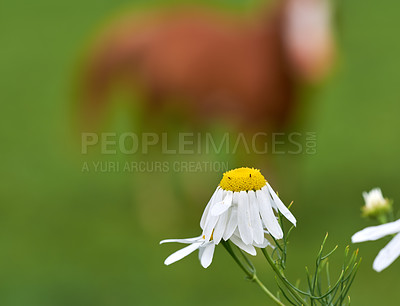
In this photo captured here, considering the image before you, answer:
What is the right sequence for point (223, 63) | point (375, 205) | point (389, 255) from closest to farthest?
point (389, 255) → point (375, 205) → point (223, 63)

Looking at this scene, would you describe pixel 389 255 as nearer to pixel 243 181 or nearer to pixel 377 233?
pixel 377 233

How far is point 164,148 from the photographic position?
2.99m

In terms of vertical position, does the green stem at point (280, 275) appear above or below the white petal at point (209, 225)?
below

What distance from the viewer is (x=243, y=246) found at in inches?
15.7

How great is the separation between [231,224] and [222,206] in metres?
0.01

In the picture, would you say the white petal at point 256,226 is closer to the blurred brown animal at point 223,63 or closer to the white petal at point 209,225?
the white petal at point 209,225

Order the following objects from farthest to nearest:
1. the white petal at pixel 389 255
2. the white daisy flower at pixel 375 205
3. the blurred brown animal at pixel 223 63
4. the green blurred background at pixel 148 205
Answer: the blurred brown animal at pixel 223 63, the green blurred background at pixel 148 205, the white daisy flower at pixel 375 205, the white petal at pixel 389 255

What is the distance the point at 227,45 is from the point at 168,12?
375mm

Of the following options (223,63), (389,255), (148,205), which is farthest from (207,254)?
(148,205)

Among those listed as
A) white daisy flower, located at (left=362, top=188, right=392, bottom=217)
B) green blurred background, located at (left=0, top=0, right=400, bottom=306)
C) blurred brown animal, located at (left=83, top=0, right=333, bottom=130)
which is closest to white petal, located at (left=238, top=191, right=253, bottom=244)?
white daisy flower, located at (left=362, top=188, right=392, bottom=217)

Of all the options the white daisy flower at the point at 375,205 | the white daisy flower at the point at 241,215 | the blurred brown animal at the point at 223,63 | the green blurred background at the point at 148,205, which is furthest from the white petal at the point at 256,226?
the blurred brown animal at the point at 223,63

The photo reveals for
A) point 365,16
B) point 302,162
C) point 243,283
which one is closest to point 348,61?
point 365,16

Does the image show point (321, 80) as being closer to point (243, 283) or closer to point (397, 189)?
point (397, 189)

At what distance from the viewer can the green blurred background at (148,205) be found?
7.16ft
